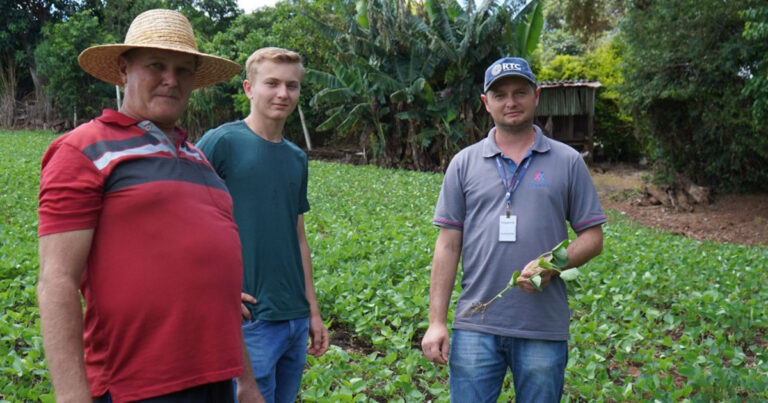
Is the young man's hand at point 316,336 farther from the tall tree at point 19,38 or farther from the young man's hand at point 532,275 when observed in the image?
the tall tree at point 19,38

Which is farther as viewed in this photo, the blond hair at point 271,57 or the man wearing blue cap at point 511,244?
the blond hair at point 271,57

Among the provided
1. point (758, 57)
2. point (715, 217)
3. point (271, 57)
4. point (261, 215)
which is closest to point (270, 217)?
point (261, 215)

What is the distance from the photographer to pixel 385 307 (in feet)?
18.0

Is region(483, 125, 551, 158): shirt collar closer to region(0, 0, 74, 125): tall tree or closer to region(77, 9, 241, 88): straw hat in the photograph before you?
region(77, 9, 241, 88): straw hat

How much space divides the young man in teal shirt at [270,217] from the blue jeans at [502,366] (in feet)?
2.31

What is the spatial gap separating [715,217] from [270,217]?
15641 millimetres

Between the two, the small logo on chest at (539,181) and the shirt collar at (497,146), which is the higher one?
the shirt collar at (497,146)

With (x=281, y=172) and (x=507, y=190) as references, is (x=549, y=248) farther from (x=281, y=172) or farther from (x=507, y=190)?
(x=281, y=172)

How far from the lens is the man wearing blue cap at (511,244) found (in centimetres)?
256

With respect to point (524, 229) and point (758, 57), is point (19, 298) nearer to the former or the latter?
point (524, 229)

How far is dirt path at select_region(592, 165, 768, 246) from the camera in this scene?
14.0 metres

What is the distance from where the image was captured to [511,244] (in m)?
2.62

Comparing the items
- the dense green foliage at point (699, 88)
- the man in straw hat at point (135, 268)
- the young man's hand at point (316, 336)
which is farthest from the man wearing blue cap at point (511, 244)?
the dense green foliage at point (699, 88)

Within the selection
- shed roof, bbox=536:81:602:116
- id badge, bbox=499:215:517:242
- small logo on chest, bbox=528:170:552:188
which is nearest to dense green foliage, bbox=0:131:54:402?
id badge, bbox=499:215:517:242
